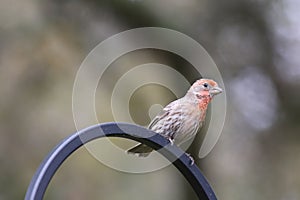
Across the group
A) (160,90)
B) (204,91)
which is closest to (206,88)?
(204,91)

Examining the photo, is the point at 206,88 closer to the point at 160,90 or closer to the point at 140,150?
the point at 140,150

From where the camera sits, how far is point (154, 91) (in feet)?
13.5

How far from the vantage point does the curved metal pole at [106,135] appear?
1.32 meters

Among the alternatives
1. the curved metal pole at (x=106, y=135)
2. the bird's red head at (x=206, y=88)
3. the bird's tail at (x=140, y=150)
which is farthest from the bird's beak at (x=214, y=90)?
the curved metal pole at (x=106, y=135)

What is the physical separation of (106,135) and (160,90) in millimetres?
2640

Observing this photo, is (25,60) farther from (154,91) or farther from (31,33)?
(154,91)

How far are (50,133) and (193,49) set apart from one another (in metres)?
1.11

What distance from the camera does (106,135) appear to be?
1496mm

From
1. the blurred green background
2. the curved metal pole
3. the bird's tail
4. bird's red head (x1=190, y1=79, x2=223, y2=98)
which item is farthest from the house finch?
the blurred green background

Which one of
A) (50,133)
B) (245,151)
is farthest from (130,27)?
(245,151)

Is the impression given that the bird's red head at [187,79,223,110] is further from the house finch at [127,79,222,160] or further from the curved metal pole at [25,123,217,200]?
the curved metal pole at [25,123,217,200]

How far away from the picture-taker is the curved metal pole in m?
1.32

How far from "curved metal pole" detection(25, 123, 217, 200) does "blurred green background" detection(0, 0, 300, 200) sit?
2.19 meters

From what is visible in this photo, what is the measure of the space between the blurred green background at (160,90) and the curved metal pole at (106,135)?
219 cm
